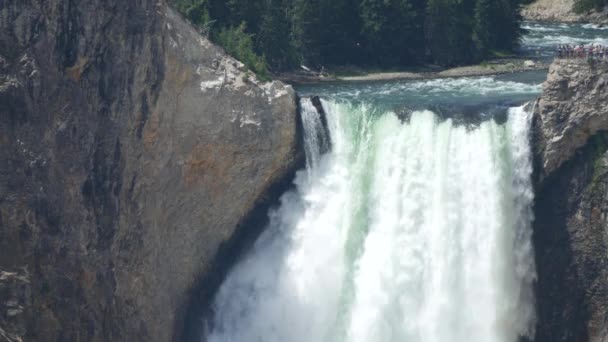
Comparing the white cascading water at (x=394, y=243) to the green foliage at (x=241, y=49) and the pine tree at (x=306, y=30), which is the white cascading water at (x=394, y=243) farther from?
the pine tree at (x=306, y=30)

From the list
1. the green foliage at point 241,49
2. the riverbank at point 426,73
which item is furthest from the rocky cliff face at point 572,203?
the riverbank at point 426,73

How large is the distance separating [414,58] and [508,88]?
8.24 meters

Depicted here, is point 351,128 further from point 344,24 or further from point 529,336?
point 344,24

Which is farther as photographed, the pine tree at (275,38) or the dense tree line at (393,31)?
the dense tree line at (393,31)

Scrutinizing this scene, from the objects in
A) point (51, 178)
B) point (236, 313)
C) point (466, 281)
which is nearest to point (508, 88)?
point (466, 281)

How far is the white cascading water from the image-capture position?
2672cm

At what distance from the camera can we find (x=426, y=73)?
39.3 m

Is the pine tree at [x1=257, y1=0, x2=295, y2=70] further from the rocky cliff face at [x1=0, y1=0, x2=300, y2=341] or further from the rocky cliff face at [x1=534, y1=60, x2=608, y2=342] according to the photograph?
the rocky cliff face at [x1=534, y1=60, x2=608, y2=342]

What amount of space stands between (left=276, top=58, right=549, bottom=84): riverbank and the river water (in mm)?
8487

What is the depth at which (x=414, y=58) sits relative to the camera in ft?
135

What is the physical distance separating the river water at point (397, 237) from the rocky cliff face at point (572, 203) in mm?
408

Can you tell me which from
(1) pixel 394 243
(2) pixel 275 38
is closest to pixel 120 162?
(1) pixel 394 243

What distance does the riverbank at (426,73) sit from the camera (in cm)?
3825

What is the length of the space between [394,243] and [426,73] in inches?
524
